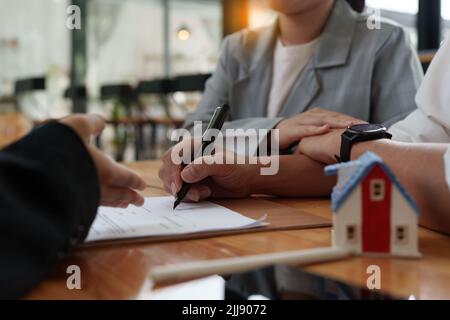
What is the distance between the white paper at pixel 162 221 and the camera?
60cm

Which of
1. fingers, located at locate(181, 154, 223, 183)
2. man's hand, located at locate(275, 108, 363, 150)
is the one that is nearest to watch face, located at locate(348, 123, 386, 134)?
man's hand, located at locate(275, 108, 363, 150)

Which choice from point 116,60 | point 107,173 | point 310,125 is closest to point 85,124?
point 107,173

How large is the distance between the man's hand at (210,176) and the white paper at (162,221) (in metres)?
0.04

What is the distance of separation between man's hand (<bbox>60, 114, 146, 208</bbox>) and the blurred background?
12.0 ft

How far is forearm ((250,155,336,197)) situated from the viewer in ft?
2.98

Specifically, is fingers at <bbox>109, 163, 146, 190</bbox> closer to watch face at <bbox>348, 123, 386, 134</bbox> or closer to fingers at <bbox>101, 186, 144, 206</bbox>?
fingers at <bbox>101, 186, 144, 206</bbox>

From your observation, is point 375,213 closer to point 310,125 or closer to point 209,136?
point 209,136

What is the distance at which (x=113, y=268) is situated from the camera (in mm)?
492

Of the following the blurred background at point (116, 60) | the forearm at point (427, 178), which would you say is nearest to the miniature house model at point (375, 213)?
the forearm at point (427, 178)

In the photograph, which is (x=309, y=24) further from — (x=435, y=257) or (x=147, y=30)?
(x=147, y=30)

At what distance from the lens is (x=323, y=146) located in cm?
91
